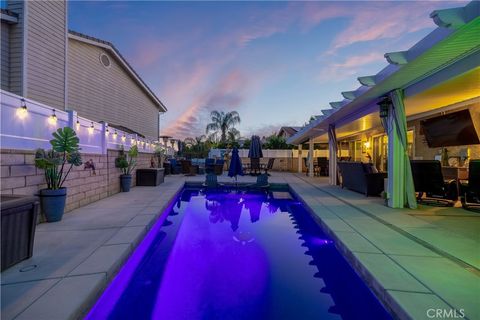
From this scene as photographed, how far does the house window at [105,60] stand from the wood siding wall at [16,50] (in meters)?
3.97

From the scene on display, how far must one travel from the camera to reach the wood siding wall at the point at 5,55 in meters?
6.73

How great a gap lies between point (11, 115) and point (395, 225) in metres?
6.10

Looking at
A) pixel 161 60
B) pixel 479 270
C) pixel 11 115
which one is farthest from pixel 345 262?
pixel 161 60

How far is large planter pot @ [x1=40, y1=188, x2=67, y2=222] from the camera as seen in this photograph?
4266 mm

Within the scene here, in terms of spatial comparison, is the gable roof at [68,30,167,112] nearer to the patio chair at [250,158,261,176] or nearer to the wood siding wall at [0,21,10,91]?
the wood siding wall at [0,21,10,91]

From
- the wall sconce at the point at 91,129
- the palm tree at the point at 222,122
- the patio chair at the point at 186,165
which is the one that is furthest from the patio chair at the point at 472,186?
the palm tree at the point at 222,122

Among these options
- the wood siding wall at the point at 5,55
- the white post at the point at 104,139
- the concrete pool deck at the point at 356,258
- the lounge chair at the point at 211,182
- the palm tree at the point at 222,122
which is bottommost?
the concrete pool deck at the point at 356,258

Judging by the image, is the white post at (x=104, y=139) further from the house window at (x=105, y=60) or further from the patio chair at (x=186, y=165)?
the patio chair at (x=186, y=165)

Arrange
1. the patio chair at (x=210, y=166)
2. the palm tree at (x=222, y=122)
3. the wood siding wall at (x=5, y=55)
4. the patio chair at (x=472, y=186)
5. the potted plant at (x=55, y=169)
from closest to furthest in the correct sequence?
1. the potted plant at (x=55, y=169)
2. the patio chair at (x=472, y=186)
3. the wood siding wall at (x=5, y=55)
4. the patio chair at (x=210, y=166)
5. the palm tree at (x=222, y=122)

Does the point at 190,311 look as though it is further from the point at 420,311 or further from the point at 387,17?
the point at 387,17

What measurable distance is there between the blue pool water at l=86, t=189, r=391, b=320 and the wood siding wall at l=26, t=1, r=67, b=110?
572 cm

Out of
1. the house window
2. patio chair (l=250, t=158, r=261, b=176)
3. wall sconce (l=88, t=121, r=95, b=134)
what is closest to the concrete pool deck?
wall sconce (l=88, t=121, r=95, b=134)

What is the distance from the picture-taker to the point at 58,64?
320 inches

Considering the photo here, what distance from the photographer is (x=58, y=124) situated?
5.02 metres
